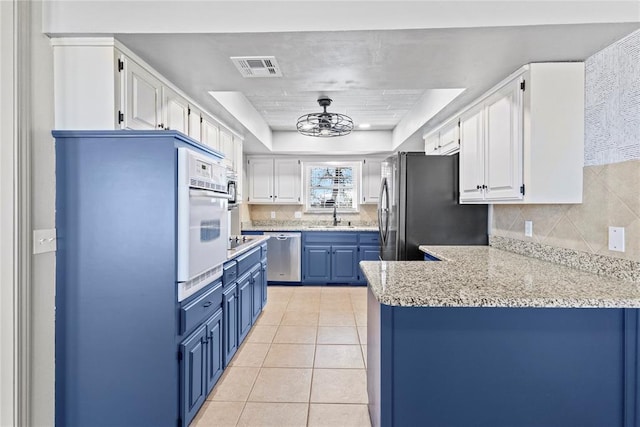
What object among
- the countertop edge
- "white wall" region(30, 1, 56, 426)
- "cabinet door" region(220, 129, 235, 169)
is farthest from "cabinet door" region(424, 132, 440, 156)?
"white wall" region(30, 1, 56, 426)

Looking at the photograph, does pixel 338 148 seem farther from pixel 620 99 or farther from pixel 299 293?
pixel 620 99

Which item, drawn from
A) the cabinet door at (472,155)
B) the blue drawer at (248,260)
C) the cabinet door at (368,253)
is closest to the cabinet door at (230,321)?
the blue drawer at (248,260)

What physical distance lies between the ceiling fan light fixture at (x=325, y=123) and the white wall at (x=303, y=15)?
5.32 feet

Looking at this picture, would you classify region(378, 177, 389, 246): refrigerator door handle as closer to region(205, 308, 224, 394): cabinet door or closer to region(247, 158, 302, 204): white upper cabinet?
region(205, 308, 224, 394): cabinet door

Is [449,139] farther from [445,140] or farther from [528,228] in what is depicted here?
[528,228]

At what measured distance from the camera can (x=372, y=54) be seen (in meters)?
1.90

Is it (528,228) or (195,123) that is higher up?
(195,123)

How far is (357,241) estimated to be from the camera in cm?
526

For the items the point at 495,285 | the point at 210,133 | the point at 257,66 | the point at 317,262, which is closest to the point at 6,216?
the point at 257,66

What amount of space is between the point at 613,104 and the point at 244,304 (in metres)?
2.79

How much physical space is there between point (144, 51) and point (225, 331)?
1.84 meters

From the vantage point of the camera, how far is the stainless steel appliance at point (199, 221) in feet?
5.78

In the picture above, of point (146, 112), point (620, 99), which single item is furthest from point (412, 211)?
point (146, 112)

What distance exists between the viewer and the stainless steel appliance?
1762 millimetres
